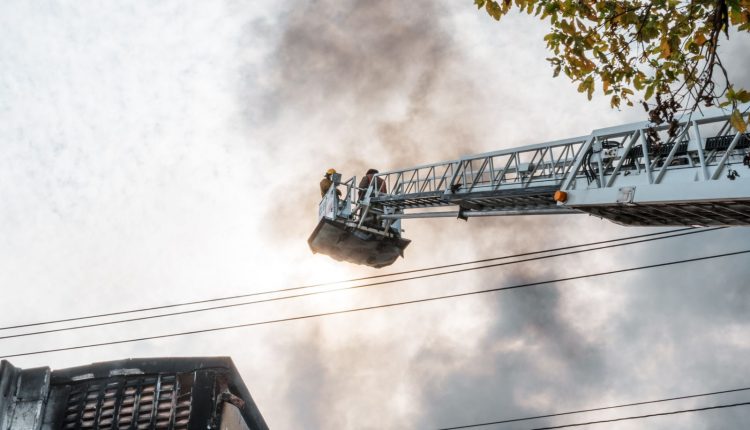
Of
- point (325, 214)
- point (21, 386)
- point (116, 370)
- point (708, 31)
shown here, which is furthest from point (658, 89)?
point (325, 214)

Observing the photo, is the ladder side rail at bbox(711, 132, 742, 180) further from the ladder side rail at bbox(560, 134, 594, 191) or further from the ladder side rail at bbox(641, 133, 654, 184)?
the ladder side rail at bbox(560, 134, 594, 191)

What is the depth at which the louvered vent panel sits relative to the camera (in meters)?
12.3

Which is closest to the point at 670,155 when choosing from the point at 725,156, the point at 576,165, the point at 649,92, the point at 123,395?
the point at 725,156

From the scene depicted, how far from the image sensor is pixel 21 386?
489 inches

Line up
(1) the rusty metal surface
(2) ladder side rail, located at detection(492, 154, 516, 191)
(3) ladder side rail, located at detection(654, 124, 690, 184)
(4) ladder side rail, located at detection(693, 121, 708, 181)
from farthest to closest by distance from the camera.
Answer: (2) ladder side rail, located at detection(492, 154, 516, 191)
(1) the rusty metal surface
(3) ladder side rail, located at detection(654, 124, 690, 184)
(4) ladder side rail, located at detection(693, 121, 708, 181)

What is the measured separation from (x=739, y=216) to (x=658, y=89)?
446cm

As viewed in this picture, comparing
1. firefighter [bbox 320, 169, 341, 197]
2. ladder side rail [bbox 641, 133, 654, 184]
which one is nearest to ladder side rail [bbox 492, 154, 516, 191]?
ladder side rail [bbox 641, 133, 654, 184]

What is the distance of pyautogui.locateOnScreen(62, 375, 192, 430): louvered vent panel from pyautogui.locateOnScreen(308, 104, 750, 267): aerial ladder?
27.6 feet

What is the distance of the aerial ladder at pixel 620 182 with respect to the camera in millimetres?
10734

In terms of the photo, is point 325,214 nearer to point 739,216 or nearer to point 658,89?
point 739,216

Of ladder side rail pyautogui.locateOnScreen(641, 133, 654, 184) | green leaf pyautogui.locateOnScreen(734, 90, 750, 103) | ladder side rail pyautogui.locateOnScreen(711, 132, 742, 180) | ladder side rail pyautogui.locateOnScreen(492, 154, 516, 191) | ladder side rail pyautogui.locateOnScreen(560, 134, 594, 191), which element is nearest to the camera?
green leaf pyautogui.locateOnScreen(734, 90, 750, 103)

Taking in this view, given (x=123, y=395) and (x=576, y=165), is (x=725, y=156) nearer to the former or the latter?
(x=576, y=165)

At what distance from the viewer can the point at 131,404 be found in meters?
12.5

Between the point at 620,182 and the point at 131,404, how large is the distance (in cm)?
999
